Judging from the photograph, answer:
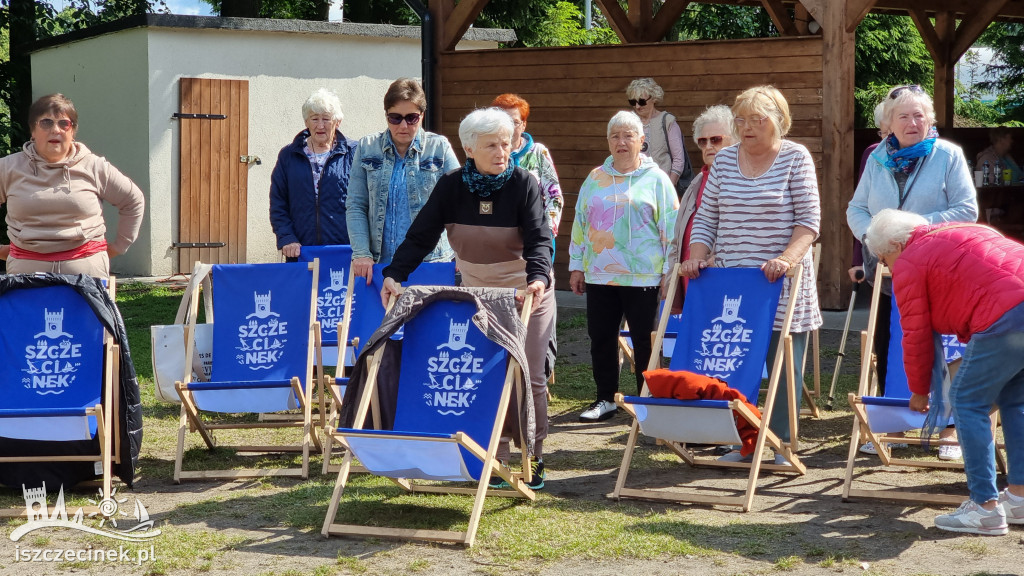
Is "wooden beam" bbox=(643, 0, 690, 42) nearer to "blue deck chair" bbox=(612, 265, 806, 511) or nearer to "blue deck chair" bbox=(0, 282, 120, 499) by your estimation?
"blue deck chair" bbox=(612, 265, 806, 511)

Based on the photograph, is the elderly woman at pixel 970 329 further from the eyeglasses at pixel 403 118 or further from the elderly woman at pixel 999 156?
the elderly woman at pixel 999 156

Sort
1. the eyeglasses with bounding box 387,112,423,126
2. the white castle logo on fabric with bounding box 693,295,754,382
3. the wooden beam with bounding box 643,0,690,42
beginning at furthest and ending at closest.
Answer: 1. the wooden beam with bounding box 643,0,690,42
2. the eyeglasses with bounding box 387,112,423,126
3. the white castle logo on fabric with bounding box 693,295,754,382

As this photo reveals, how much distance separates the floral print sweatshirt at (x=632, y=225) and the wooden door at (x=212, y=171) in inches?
341

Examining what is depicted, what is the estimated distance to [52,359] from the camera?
17.1 feet

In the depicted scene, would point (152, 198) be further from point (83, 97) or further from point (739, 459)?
point (739, 459)

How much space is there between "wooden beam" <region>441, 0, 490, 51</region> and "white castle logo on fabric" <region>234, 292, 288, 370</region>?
252 inches

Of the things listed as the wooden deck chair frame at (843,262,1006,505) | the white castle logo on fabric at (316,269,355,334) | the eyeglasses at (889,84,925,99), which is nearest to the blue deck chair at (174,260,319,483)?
the white castle logo on fabric at (316,269,355,334)

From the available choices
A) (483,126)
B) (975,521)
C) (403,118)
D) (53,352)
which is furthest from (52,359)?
(975,521)

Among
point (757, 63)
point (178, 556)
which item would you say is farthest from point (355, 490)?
point (757, 63)

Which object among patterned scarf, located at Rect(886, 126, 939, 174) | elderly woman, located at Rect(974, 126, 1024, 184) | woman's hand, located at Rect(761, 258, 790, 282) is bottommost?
woman's hand, located at Rect(761, 258, 790, 282)

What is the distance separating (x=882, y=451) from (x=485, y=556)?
1.88 metres

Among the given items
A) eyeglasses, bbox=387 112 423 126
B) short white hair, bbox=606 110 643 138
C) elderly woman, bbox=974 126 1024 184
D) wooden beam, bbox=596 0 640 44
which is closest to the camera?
eyeglasses, bbox=387 112 423 126

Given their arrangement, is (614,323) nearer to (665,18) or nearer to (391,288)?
(391,288)

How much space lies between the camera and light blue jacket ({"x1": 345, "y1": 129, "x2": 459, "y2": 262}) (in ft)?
19.4
